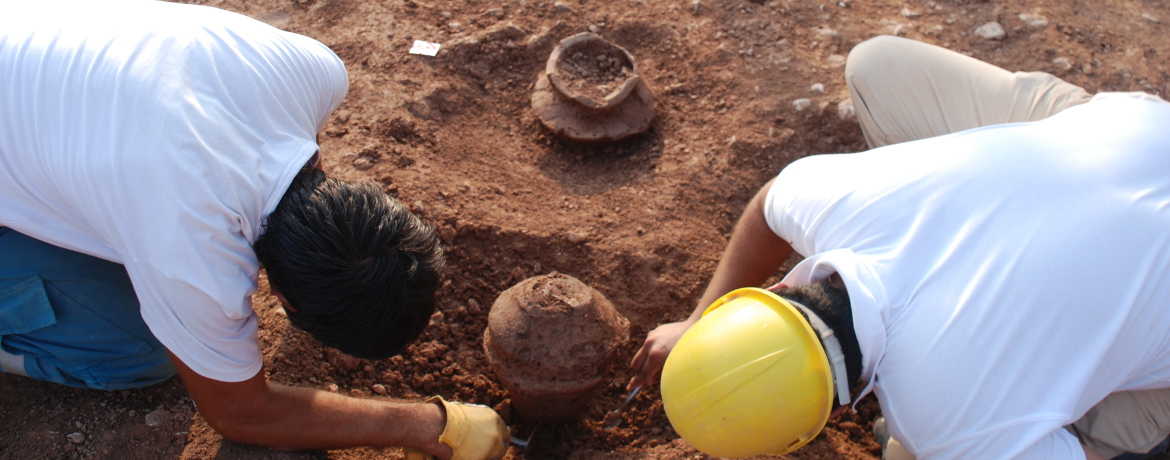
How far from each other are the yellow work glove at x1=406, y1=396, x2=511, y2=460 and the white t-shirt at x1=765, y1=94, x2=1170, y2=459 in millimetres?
959

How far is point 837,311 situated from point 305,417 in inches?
51.4

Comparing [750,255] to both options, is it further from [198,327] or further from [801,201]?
[198,327]

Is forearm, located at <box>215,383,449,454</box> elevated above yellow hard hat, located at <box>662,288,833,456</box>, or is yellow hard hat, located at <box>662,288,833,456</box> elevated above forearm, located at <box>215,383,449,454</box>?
yellow hard hat, located at <box>662,288,833,456</box>

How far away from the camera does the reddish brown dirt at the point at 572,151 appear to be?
2.52m

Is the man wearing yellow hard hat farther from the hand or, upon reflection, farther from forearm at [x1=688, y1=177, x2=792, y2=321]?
the hand

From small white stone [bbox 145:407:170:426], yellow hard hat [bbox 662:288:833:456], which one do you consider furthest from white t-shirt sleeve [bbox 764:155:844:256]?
small white stone [bbox 145:407:170:426]

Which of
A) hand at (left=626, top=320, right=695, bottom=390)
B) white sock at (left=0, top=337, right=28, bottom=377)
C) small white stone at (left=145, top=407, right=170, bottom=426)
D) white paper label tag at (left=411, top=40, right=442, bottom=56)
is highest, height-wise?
white paper label tag at (left=411, top=40, right=442, bottom=56)

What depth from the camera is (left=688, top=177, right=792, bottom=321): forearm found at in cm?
222

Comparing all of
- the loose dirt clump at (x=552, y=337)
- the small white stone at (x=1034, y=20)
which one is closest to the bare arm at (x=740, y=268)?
the loose dirt clump at (x=552, y=337)

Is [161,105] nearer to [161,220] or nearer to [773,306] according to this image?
[161,220]

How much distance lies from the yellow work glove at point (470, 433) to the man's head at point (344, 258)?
429 millimetres

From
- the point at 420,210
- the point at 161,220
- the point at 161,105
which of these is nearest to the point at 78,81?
the point at 161,105

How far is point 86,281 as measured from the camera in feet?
7.37

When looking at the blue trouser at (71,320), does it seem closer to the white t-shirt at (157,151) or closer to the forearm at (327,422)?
the white t-shirt at (157,151)
